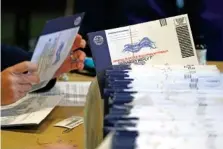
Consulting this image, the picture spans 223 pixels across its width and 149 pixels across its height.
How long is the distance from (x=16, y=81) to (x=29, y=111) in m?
0.09

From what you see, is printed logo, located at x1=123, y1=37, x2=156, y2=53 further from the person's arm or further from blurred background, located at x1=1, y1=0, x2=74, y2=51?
blurred background, located at x1=1, y1=0, x2=74, y2=51

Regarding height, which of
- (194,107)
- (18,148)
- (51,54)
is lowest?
(18,148)

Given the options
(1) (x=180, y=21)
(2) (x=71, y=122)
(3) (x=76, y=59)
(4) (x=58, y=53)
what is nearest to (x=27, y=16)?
(3) (x=76, y=59)

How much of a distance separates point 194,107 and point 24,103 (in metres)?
0.64

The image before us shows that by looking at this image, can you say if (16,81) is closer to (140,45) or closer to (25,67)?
(25,67)

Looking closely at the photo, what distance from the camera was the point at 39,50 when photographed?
1109mm

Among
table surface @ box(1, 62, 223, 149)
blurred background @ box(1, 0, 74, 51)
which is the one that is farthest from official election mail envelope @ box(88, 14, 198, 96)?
blurred background @ box(1, 0, 74, 51)

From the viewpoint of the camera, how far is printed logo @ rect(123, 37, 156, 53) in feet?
2.78

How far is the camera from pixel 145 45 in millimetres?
869

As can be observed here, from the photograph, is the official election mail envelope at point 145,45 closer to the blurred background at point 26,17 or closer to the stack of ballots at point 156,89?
the stack of ballots at point 156,89

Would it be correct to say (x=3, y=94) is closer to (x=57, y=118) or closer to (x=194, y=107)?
(x=57, y=118)

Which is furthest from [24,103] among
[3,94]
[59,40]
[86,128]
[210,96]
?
[210,96]

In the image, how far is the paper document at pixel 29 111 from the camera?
1021 millimetres

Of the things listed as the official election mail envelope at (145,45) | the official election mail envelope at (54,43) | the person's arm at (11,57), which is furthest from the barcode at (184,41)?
the person's arm at (11,57)
